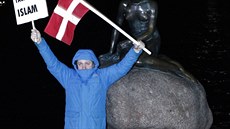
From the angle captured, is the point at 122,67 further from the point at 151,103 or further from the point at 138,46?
the point at 151,103

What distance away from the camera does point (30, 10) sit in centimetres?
522

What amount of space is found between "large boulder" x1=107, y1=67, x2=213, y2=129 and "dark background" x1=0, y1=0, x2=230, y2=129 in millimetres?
2480

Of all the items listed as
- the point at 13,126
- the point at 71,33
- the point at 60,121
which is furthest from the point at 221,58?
the point at 71,33

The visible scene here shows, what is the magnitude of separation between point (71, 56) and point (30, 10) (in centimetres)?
925

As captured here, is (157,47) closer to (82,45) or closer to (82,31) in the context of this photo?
(82,45)

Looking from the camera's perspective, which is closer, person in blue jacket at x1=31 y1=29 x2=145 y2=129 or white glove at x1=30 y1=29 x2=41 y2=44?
→ white glove at x1=30 y1=29 x2=41 y2=44

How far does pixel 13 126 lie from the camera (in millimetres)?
8406

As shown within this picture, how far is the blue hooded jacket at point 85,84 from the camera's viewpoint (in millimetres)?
5074

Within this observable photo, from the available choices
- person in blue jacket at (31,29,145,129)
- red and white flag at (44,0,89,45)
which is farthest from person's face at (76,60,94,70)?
red and white flag at (44,0,89,45)

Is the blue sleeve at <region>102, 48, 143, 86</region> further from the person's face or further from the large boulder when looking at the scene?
the large boulder

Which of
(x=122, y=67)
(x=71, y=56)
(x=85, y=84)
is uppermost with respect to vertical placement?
(x=122, y=67)

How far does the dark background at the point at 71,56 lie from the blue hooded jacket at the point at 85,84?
3447mm

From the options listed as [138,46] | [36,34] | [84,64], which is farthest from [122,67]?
[36,34]

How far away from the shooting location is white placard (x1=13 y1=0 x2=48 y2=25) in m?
5.18
